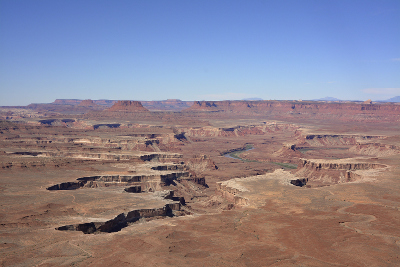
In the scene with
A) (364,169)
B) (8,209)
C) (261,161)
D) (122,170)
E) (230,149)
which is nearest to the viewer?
(8,209)

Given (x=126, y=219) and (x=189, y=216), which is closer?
(x=126, y=219)

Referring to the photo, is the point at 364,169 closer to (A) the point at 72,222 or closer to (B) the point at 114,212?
(B) the point at 114,212

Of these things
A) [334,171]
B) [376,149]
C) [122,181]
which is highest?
[122,181]

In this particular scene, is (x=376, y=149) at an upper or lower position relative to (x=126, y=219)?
lower

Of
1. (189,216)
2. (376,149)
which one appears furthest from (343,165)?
(376,149)

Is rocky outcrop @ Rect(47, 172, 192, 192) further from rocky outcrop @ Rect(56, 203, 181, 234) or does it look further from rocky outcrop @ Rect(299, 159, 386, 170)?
rocky outcrop @ Rect(299, 159, 386, 170)

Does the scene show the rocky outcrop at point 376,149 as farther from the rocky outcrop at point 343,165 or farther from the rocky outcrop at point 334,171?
the rocky outcrop at point 334,171

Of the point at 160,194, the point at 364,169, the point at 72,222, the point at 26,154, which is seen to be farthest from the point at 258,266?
the point at 26,154

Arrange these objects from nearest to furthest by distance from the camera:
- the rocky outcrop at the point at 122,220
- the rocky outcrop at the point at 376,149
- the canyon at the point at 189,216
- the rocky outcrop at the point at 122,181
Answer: the canyon at the point at 189,216
the rocky outcrop at the point at 122,220
the rocky outcrop at the point at 122,181
the rocky outcrop at the point at 376,149

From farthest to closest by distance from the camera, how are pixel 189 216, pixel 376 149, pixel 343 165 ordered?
1. pixel 376 149
2. pixel 343 165
3. pixel 189 216

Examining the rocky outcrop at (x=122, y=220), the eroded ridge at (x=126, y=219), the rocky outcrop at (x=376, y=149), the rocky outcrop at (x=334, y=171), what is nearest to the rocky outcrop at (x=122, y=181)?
the eroded ridge at (x=126, y=219)

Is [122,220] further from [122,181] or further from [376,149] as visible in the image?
[376,149]
